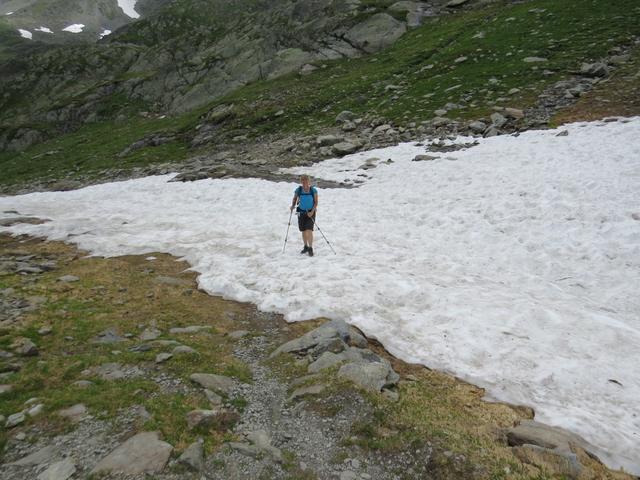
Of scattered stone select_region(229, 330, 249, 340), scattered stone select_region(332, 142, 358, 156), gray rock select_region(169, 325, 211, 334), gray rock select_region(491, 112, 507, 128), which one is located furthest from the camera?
scattered stone select_region(332, 142, 358, 156)

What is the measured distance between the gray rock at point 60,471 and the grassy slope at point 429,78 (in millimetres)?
32453

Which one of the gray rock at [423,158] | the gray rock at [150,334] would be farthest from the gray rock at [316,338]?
the gray rock at [423,158]

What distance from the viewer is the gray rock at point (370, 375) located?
7.14 m

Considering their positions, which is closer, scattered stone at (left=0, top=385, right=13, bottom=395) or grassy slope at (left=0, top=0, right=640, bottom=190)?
scattered stone at (left=0, top=385, right=13, bottom=395)

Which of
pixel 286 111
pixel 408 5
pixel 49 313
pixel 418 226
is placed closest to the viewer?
pixel 49 313

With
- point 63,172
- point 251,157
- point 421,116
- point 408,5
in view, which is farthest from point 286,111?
point 408,5

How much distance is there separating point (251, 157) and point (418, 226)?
2215 cm

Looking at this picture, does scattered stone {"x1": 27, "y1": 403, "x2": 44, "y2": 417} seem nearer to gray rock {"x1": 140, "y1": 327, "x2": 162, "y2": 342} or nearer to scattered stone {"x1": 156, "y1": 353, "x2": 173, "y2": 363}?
scattered stone {"x1": 156, "y1": 353, "x2": 173, "y2": 363}

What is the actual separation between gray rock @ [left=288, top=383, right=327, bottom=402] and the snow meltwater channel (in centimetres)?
257

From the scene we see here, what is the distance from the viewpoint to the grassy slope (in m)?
34.3

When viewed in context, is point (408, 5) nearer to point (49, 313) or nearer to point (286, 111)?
point (286, 111)

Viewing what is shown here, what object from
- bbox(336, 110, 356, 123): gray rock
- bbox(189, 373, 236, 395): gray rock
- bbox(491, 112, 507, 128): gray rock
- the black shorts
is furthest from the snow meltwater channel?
bbox(336, 110, 356, 123): gray rock

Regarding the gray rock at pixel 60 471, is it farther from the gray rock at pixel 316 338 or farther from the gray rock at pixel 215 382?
the gray rock at pixel 316 338

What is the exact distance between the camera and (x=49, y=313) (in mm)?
10570
